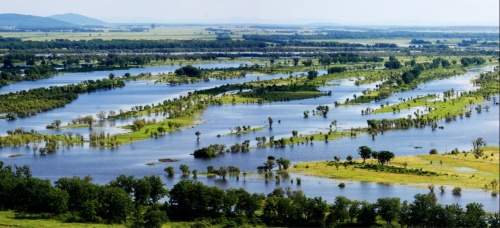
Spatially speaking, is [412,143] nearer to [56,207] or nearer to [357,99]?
[357,99]

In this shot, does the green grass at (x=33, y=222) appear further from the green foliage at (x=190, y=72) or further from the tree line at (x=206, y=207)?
the green foliage at (x=190, y=72)

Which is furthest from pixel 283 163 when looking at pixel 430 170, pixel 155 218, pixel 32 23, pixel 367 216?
pixel 32 23

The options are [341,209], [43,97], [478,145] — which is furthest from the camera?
[43,97]

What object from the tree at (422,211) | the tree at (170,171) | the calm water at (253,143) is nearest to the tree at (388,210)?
the tree at (422,211)

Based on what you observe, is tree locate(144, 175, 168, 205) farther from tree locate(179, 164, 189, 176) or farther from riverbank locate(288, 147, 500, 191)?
riverbank locate(288, 147, 500, 191)

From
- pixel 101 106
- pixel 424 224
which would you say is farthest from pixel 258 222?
pixel 101 106

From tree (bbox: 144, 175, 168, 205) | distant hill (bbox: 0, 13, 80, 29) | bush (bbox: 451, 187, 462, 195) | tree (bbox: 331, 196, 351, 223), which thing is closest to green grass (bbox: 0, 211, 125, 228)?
tree (bbox: 144, 175, 168, 205)

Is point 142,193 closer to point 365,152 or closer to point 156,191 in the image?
point 156,191
